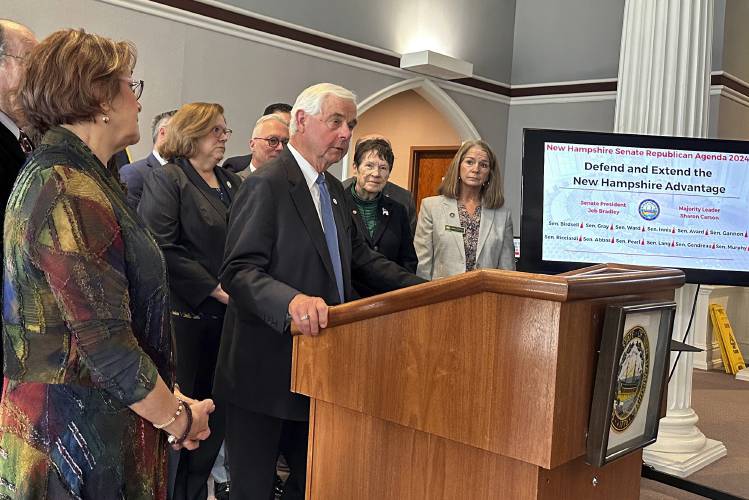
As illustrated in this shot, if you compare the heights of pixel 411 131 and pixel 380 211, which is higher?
pixel 411 131

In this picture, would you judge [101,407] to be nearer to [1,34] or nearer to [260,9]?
[1,34]

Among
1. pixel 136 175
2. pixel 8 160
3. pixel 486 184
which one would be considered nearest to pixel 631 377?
pixel 8 160

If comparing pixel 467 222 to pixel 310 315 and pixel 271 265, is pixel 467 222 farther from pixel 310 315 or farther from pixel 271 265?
pixel 310 315

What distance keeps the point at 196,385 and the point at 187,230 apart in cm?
60

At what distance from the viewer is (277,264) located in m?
1.91

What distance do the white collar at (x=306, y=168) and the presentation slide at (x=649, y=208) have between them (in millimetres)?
1007

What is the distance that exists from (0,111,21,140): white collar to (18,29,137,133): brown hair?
51 centimetres

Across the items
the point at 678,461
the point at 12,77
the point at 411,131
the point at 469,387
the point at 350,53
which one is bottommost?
the point at 678,461

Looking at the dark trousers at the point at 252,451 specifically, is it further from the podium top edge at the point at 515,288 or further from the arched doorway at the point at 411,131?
the arched doorway at the point at 411,131

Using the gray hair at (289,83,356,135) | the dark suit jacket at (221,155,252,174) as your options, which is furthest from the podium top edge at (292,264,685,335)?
the dark suit jacket at (221,155,252,174)

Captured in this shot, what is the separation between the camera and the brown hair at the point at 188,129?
2.77 m

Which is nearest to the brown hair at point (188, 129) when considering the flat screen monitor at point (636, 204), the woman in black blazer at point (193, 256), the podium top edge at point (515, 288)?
the woman in black blazer at point (193, 256)

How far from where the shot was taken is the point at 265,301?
1708 millimetres

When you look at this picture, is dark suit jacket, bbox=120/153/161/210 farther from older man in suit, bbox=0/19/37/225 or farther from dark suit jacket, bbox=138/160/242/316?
older man in suit, bbox=0/19/37/225
